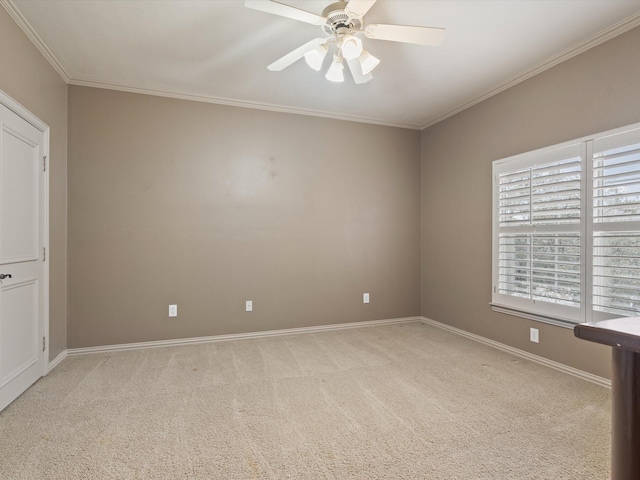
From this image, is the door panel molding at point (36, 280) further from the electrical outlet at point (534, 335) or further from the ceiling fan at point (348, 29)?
the electrical outlet at point (534, 335)

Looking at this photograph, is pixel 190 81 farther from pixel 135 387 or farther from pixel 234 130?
pixel 135 387

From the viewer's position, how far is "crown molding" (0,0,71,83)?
7.55 feet

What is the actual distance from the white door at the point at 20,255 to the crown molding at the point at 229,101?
0.94m

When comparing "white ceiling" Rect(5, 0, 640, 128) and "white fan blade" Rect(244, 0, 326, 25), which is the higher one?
"white ceiling" Rect(5, 0, 640, 128)

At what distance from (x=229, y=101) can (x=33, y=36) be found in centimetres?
174

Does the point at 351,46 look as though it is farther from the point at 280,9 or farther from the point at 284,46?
the point at 284,46

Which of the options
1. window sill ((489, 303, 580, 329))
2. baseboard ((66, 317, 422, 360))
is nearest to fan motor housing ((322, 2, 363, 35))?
window sill ((489, 303, 580, 329))

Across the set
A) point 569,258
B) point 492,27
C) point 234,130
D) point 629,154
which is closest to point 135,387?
point 234,130

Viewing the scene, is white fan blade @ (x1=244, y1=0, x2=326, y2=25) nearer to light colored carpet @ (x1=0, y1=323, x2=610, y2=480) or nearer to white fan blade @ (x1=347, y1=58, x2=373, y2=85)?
white fan blade @ (x1=347, y1=58, x2=373, y2=85)

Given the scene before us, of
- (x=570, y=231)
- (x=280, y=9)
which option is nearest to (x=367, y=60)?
(x=280, y=9)

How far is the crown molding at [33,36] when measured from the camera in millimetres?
2303

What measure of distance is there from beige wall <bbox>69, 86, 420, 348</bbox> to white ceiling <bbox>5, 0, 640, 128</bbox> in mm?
413

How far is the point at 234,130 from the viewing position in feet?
13.0

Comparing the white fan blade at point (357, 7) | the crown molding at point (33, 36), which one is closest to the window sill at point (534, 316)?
the white fan blade at point (357, 7)
